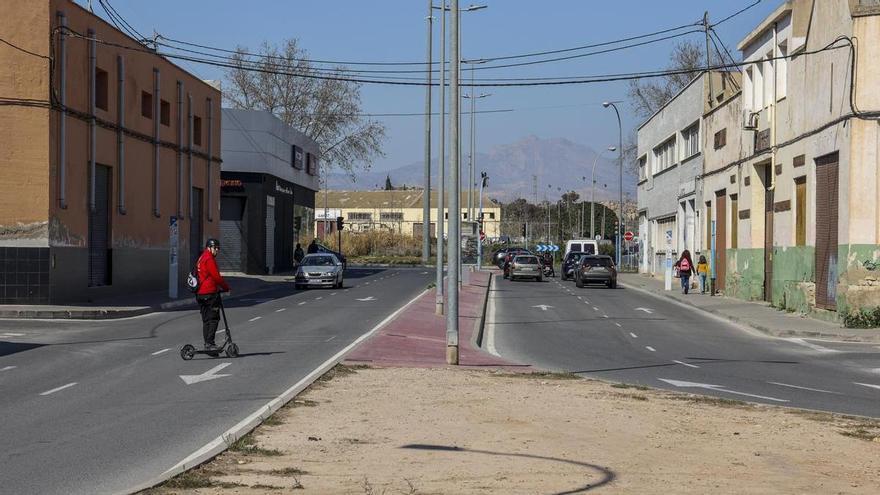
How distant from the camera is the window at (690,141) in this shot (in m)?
54.6

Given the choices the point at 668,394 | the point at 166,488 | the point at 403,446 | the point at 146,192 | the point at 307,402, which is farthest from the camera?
the point at 146,192

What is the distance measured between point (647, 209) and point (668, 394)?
58.7m

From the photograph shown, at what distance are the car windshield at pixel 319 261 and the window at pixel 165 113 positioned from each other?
8.16 meters

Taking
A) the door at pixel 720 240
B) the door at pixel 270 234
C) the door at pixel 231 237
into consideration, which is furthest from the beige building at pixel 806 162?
the door at pixel 270 234

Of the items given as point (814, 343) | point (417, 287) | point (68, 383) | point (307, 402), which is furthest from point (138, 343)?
point (417, 287)

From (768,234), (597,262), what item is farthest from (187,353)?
(597,262)

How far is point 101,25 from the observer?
3572 centimetres

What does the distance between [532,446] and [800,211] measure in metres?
25.6

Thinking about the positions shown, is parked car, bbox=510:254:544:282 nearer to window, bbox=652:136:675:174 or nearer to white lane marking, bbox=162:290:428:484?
window, bbox=652:136:675:174

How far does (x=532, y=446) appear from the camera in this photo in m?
10.9

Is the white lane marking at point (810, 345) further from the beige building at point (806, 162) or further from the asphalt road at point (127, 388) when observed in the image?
the asphalt road at point (127, 388)

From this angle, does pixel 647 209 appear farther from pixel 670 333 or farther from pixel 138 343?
pixel 138 343

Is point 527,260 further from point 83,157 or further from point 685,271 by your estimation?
point 83,157

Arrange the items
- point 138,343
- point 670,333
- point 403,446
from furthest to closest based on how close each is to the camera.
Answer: point 670,333 → point 138,343 → point 403,446
